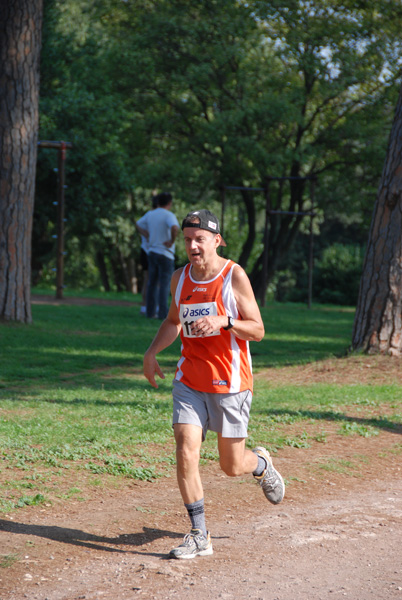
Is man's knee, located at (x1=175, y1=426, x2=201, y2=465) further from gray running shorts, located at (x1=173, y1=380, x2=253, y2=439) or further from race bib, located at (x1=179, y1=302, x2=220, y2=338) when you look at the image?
race bib, located at (x1=179, y1=302, x2=220, y2=338)

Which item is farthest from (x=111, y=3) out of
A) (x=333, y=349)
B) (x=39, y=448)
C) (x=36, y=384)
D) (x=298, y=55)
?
(x=39, y=448)

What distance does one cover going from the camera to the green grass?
5.56m

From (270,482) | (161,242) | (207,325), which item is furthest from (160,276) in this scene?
(207,325)

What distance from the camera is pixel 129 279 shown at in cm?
4322

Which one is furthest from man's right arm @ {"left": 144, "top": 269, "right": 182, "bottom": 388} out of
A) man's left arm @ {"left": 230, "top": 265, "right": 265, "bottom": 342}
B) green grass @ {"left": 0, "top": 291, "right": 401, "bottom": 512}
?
green grass @ {"left": 0, "top": 291, "right": 401, "bottom": 512}

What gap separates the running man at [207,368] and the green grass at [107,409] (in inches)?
49.7

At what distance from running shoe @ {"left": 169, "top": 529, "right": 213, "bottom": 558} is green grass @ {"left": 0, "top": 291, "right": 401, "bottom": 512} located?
3.98ft

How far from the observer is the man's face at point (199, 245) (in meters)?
4.13

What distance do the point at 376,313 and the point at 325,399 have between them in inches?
80.5

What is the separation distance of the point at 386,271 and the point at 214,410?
6.11m

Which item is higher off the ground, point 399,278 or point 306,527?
point 399,278

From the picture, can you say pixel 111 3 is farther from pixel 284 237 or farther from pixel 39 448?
pixel 39 448

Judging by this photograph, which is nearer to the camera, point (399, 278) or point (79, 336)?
point (399, 278)

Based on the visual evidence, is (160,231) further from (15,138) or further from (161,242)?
(15,138)
